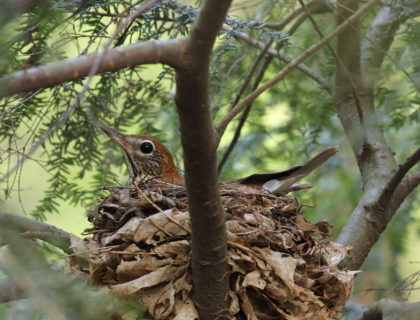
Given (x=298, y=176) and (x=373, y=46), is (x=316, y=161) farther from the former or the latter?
(x=373, y=46)

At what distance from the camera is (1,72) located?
Result: 4.25 ft

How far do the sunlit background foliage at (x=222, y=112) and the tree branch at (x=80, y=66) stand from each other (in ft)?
3.13

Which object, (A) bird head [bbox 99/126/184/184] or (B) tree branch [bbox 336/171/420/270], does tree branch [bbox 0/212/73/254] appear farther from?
(B) tree branch [bbox 336/171/420/270]

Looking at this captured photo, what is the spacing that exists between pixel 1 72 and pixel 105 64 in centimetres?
43

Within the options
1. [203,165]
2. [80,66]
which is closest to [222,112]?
[203,165]

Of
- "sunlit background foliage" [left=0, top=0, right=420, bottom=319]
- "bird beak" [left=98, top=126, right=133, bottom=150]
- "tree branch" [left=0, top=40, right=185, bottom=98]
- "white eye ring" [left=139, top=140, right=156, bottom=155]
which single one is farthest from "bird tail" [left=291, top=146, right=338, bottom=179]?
"tree branch" [left=0, top=40, right=185, bottom=98]

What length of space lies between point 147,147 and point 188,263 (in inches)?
69.8

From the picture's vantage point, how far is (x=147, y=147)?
3.56 metres

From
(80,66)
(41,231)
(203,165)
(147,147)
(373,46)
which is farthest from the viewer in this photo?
(373,46)

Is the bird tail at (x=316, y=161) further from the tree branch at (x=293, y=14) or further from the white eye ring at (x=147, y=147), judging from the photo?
the white eye ring at (x=147, y=147)

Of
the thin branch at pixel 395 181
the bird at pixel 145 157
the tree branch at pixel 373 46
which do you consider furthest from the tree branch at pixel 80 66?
the tree branch at pixel 373 46

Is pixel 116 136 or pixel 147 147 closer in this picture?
pixel 116 136

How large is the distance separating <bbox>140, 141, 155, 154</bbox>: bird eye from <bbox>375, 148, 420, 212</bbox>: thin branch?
1.92 m

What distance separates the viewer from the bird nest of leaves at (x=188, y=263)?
76.7 inches
